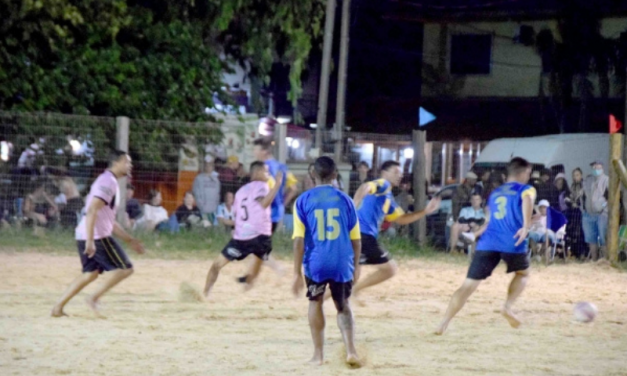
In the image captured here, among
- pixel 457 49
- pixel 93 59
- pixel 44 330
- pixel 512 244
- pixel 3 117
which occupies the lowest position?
pixel 44 330

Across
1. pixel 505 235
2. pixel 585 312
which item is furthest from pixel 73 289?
pixel 585 312

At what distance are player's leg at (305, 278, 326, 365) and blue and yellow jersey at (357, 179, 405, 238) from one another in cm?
252

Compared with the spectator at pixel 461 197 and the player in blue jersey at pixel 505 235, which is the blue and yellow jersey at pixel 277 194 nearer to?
the player in blue jersey at pixel 505 235

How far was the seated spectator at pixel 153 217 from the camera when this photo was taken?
17.6 meters

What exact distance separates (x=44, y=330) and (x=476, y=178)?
10541mm

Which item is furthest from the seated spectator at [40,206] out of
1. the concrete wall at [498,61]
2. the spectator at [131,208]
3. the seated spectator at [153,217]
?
the concrete wall at [498,61]

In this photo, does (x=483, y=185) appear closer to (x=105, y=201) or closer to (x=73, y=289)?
(x=105, y=201)

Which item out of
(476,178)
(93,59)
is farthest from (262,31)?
(476,178)

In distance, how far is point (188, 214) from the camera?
17469 millimetres

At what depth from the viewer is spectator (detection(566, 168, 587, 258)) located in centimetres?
1658

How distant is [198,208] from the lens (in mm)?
17500

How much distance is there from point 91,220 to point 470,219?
887cm

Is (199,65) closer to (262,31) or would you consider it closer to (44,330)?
(262,31)

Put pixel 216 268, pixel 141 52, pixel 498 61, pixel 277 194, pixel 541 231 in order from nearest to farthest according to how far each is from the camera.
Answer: pixel 216 268 < pixel 277 194 < pixel 541 231 < pixel 141 52 < pixel 498 61
